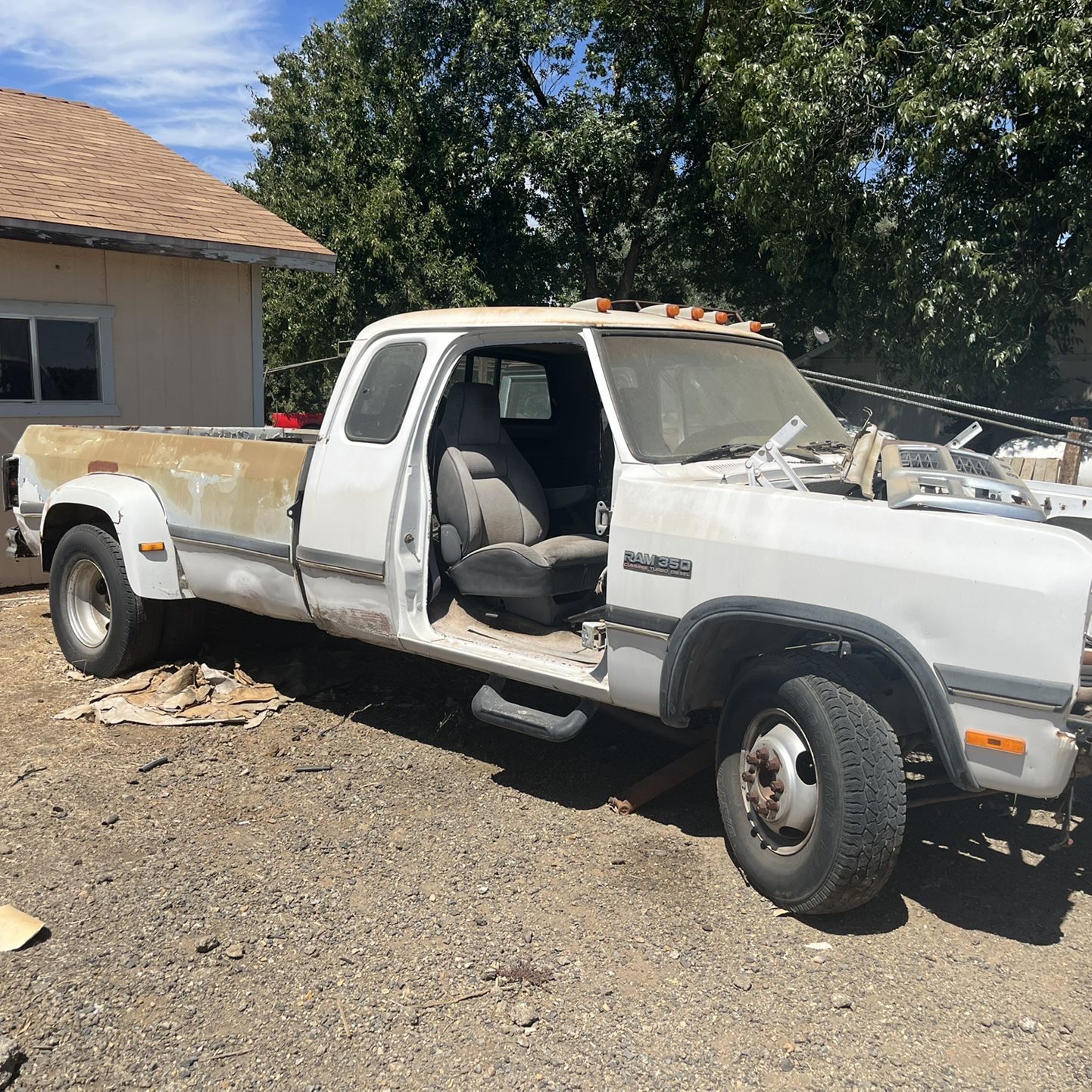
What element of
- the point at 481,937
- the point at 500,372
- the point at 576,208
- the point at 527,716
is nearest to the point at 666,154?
the point at 576,208

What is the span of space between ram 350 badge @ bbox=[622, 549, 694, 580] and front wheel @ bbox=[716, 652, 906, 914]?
0.44 metres

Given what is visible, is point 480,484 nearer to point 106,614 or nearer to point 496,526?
point 496,526

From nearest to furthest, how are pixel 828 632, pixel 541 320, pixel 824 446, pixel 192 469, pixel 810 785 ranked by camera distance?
pixel 828 632, pixel 810 785, pixel 541 320, pixel 824 446, pixel 192 469

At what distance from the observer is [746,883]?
390cm

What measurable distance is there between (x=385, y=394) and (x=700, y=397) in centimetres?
150

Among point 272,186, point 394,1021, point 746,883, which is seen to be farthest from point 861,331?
point 272,186

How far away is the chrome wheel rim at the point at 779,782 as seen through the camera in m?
3.61

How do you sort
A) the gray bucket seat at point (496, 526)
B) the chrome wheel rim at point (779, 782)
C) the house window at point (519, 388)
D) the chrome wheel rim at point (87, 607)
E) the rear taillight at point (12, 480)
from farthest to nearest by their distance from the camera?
the rear taillight at point (12, 480)
the chrome wheel rim at point (87, 607)
the house window at point (519, 388)
the gray bucket seat at point (496, 526)
the chrome wheel rim at point (779, 782)

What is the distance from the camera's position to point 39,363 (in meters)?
9.03

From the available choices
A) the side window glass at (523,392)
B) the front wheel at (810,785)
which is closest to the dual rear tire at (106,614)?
the side window glass at (523,392)

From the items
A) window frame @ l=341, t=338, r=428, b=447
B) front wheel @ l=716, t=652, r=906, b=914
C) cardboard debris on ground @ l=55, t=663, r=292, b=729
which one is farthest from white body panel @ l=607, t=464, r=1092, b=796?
cardboard debris on ground @ l=55, t=663, r=292, b=729

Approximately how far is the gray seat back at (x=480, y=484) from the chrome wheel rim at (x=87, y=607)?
2532 mm

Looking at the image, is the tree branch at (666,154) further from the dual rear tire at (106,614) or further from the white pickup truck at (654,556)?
the dual rear tire at (106,614)

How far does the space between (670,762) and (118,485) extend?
3.49m
